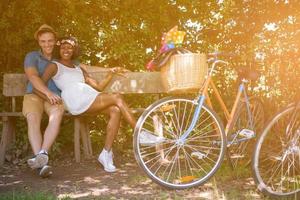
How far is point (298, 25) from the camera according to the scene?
19.7ft

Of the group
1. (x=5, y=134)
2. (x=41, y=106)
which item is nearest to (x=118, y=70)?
(x=41, y=106)

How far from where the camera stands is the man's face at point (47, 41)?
5504 millimetres

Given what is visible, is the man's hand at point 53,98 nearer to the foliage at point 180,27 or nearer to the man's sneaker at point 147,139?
the man's sneaker at point 147,139

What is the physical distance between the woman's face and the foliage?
69 centimetres

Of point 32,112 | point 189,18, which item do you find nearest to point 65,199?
point 32,112

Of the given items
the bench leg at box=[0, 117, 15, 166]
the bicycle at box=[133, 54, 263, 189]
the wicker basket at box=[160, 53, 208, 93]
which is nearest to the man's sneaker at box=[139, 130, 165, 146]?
Answer: the bicycle at box=[133, 54, 263, 189]

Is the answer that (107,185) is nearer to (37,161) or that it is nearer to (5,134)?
(37,161)

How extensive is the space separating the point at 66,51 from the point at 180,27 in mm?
1831

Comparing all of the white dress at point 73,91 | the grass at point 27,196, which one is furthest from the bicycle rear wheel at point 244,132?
the grass at point 27,196

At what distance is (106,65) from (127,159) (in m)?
1.51

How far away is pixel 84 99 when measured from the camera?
540cm

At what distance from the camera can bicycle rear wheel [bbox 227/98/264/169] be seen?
479 centimetres

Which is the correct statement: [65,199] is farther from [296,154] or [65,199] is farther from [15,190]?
[296,154]

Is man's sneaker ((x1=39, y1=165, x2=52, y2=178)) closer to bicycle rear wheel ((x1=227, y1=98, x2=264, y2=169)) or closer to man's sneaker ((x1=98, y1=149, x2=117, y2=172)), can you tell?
man's sneaker ((x1=98, y1=149, x2=117, y2=172))
